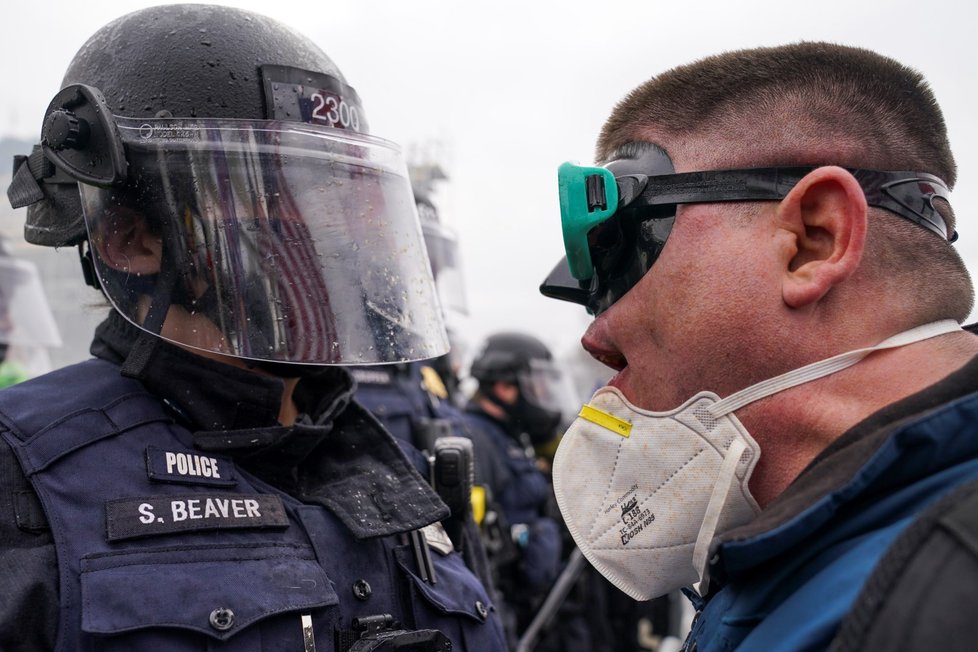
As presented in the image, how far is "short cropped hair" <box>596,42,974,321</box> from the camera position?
4.55 feet

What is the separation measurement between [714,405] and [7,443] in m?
1.27

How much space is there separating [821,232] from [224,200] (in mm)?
1180

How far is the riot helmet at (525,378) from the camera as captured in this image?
6.87 m

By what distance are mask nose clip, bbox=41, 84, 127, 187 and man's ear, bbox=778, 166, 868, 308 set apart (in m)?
1.32

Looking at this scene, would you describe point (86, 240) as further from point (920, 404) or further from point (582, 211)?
point (920, 404)

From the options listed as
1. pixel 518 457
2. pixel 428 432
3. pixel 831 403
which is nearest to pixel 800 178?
pixel 831 403

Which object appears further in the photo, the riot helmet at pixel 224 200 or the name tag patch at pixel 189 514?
the riot helmet at pixel 224 200

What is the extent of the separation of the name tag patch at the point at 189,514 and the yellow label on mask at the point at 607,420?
2.13ft


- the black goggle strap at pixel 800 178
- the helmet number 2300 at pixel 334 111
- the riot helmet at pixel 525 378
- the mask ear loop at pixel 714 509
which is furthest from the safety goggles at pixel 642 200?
the riot helmet at pixel 525 378

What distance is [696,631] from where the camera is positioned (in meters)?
1.44

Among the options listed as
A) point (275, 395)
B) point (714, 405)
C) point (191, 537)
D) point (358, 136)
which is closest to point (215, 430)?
point (275, 395)

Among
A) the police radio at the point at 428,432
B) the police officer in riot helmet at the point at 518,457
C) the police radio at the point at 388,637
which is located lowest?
the police officer in riot helmet at the point at 518,457

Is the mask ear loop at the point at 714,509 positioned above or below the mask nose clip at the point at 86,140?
below

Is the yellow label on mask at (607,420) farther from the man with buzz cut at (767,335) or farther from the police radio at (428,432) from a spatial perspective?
the police radio at (428,432)
